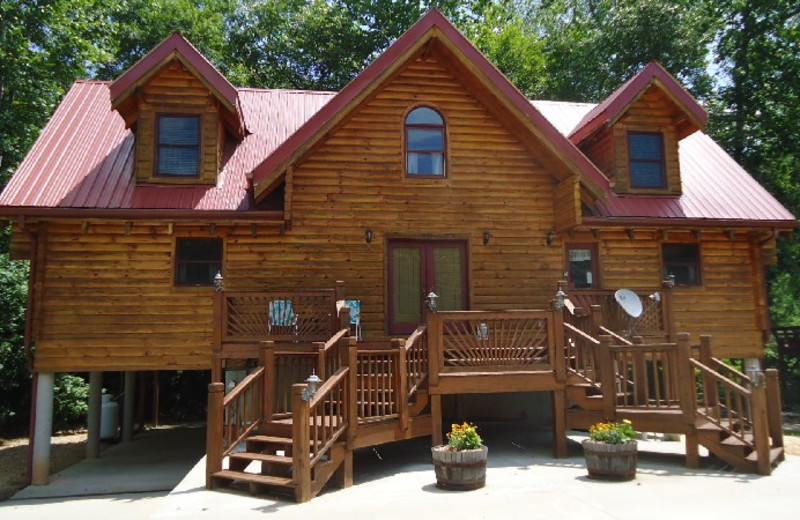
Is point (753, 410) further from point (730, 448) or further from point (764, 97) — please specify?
point (764, 97)

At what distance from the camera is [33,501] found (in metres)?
10.4

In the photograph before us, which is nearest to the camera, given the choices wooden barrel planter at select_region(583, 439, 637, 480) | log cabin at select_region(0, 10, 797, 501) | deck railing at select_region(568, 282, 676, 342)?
wooden barrel planter at select_region(583, 439, 637, 480)

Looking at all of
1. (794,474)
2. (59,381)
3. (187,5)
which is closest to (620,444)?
(794,474)

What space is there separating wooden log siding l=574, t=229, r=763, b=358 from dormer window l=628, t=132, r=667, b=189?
1.30 m

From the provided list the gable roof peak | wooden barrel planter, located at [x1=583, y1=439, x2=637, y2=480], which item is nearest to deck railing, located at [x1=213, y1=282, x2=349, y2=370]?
wooden barrel planter, located at [x1=583, y1=439, x2=637, y2=480]

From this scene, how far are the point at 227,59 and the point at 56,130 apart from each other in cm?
1996

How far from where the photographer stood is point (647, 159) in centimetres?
1420

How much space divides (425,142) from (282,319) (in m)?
4.86

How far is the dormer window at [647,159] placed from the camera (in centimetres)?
1412

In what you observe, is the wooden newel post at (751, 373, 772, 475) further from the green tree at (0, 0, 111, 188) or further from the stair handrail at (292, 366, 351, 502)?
the green tree at (0, 0, 111, 188)

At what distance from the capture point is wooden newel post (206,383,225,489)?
788 centimetres

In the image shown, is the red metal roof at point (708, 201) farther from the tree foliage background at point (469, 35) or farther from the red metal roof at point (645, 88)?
the tree foliage background at point (469, 35)

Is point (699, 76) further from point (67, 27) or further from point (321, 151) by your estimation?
point (67, 27)

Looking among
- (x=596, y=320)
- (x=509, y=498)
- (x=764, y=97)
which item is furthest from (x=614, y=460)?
(x=764, y=97)
